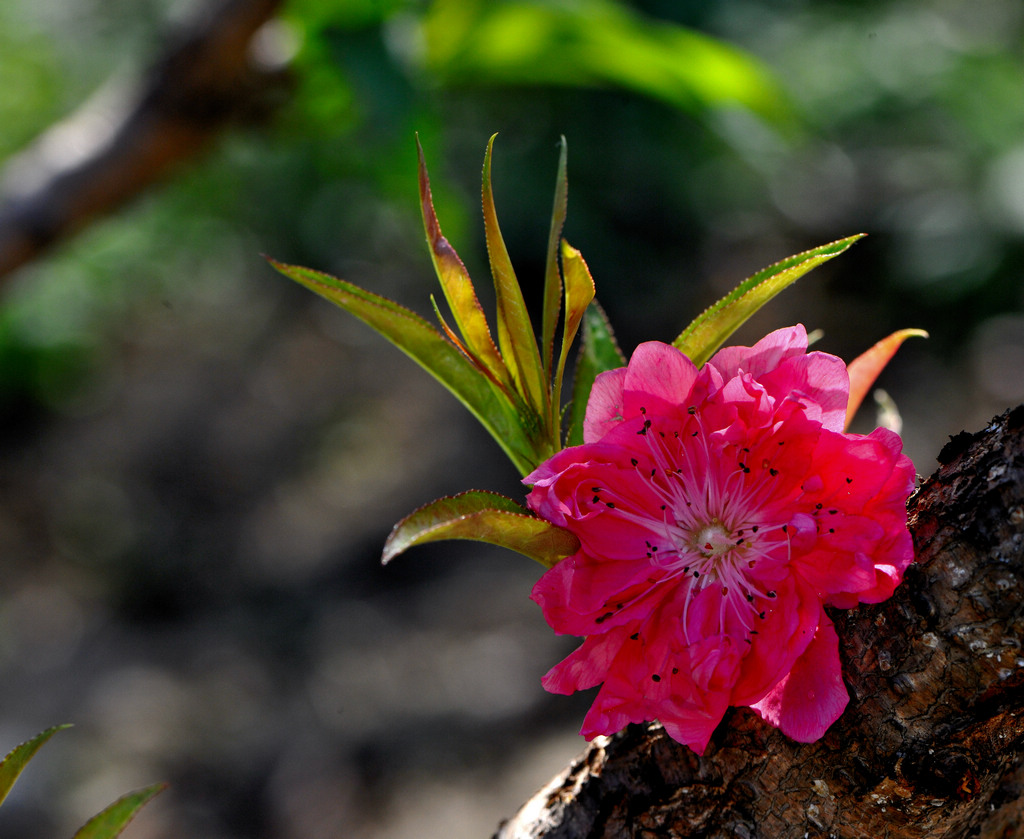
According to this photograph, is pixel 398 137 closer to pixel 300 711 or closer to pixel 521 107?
pixel 300 711

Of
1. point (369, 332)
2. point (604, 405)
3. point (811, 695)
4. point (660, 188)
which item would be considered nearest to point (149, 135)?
point (604, 405)

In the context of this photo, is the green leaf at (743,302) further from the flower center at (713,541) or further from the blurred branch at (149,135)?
the blurred branch at (149,135)

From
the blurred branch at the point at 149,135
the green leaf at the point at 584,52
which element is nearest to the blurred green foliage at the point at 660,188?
the green leaf at the point at 584,52

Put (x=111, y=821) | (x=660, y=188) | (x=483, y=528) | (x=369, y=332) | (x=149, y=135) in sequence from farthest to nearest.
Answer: (x=369, y=332) < (x=660, y=188) < (x=149, y=135) < (x=111, y=821) < (x=483, y=528)

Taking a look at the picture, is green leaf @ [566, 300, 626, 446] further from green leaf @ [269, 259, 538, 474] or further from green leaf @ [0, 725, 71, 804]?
green leaf @ [0, 725, 71, 804]

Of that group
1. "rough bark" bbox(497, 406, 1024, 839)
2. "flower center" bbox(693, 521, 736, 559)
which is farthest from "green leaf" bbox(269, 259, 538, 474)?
"rough bark" bbox(497, 406, 1024, 839)

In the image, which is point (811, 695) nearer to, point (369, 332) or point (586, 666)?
point (586, 666)
